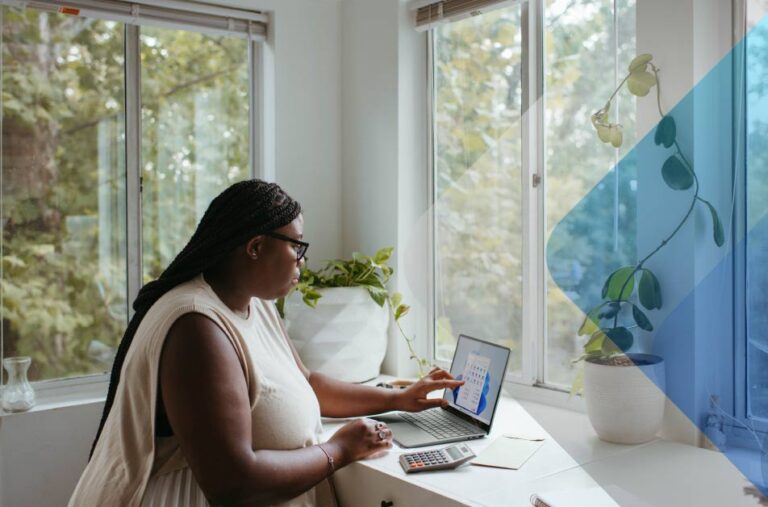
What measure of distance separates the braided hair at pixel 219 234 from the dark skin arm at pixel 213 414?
0.16m

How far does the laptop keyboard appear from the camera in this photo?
1728 mm

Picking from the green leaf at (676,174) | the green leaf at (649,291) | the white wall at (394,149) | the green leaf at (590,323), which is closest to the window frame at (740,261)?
the green leaf at (676,174)

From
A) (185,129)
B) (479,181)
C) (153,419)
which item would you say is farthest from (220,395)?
(185,129)

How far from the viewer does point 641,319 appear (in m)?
1.46

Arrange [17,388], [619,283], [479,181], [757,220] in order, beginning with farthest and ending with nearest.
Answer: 1. [479,181]
2. [17,388]
3. [619,283]
4. [757,220]

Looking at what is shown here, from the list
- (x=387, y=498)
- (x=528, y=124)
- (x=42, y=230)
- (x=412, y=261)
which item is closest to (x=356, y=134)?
(x=412, y=261)

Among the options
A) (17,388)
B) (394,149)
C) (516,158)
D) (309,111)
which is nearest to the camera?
(17,388)

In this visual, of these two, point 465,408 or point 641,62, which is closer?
point 641,62

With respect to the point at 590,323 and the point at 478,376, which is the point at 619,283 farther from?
the point at 478,376

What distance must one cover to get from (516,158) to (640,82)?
2.12ft

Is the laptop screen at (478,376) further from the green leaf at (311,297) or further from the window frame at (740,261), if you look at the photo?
→ the window frame at (740,261)

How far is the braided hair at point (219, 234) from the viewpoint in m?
1.48

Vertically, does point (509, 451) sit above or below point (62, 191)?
below

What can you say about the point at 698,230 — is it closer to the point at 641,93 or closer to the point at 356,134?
the point at 641,93
